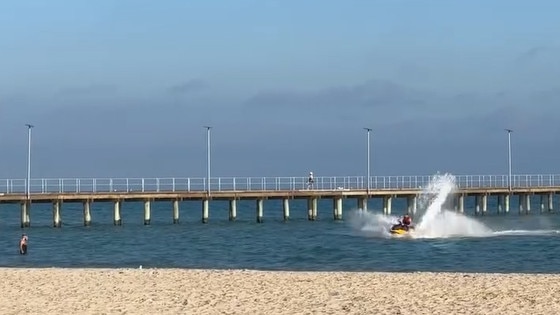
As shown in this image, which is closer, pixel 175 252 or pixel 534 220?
pixel 175 252

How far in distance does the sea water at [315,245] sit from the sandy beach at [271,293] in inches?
328

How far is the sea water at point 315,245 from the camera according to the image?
34.3m

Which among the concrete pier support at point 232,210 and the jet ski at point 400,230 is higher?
the concrete pier support at point 232,210

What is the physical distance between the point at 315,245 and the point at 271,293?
22160 mm

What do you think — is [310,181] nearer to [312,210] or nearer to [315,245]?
[312,210]

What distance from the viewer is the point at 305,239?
153ft

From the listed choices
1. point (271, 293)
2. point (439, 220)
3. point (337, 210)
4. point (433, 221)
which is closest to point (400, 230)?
point (433, 221)

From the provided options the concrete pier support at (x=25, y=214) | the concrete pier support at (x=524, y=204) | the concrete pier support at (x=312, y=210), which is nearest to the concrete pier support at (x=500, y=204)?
the concrete pier support at (x=524, y=204)

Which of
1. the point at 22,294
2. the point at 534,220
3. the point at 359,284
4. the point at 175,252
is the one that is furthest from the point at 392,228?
the point at 22,294

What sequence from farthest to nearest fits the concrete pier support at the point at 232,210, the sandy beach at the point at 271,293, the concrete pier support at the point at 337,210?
the concrete pier support at the point at 337,210 < the concrete pier support at the point at 232,210 < the sandy beach at the point at 271,293

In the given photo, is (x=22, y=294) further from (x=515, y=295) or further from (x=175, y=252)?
(x=175, y=252)

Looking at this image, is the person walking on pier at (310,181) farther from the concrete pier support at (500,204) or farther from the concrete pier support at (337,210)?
the concrete pier support at (500,204)

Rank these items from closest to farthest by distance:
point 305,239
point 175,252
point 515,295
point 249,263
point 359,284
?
point 515,295, point 359,284, point 249,263, point 175,252, point 305,239

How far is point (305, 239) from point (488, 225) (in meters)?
15.7
